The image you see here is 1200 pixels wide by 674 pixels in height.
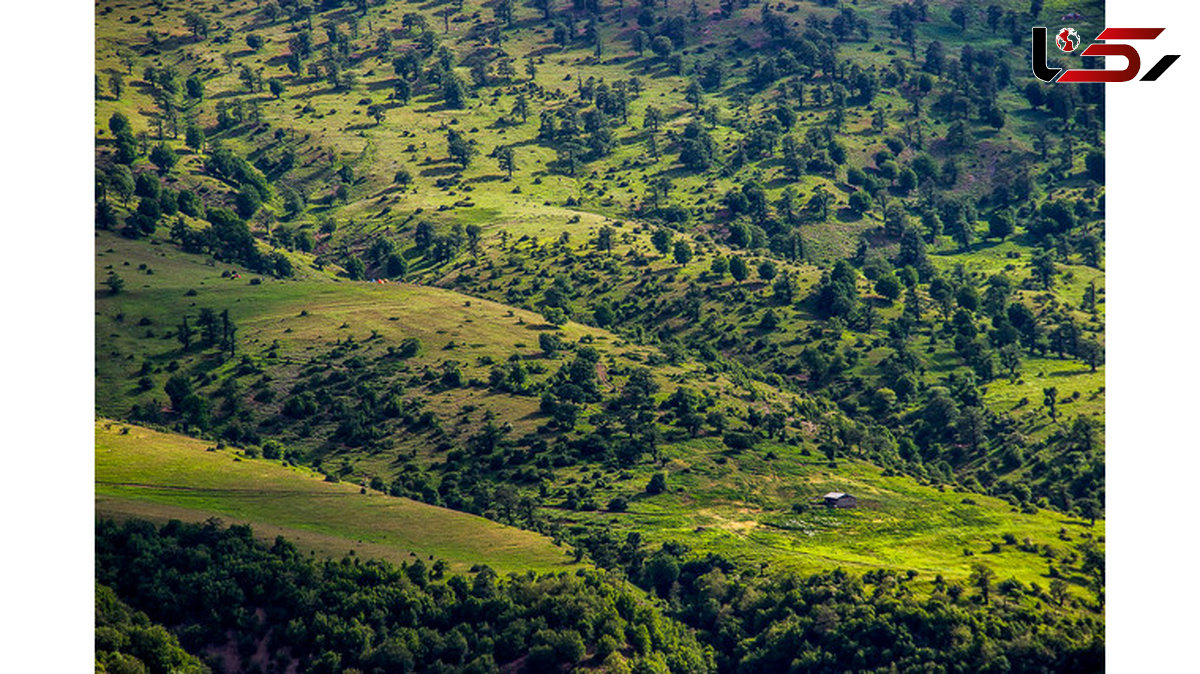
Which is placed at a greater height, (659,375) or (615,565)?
(659,375)

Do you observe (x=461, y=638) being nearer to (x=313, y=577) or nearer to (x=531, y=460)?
(x=313, y=577)

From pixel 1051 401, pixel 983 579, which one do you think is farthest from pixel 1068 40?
pixel 1051 401

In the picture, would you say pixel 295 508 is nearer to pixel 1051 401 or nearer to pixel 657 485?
pixel 657 485

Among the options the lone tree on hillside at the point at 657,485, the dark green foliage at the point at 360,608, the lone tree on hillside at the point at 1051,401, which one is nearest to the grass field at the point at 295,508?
the dark green foliage at the point at 360,608

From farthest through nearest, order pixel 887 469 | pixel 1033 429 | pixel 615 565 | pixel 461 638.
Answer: pixel 1033 429 → pixel 887 469 → pixel 615 565 → pixel 461 638

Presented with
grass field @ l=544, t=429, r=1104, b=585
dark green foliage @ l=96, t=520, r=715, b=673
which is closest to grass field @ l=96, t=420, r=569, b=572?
dark green foliage @ l=96, t=520, r=715, b=673

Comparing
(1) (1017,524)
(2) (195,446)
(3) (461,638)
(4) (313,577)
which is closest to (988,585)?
(1) (1017,524)

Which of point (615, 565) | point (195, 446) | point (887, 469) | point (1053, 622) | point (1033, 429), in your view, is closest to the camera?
point (1053, 622)

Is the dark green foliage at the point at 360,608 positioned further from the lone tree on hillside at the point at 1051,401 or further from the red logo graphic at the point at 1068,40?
the lone tree on hillside at the point at 1051,401

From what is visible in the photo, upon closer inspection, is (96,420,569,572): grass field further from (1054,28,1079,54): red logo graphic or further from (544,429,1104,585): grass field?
(1054,28,1079,54): red logo graphic
